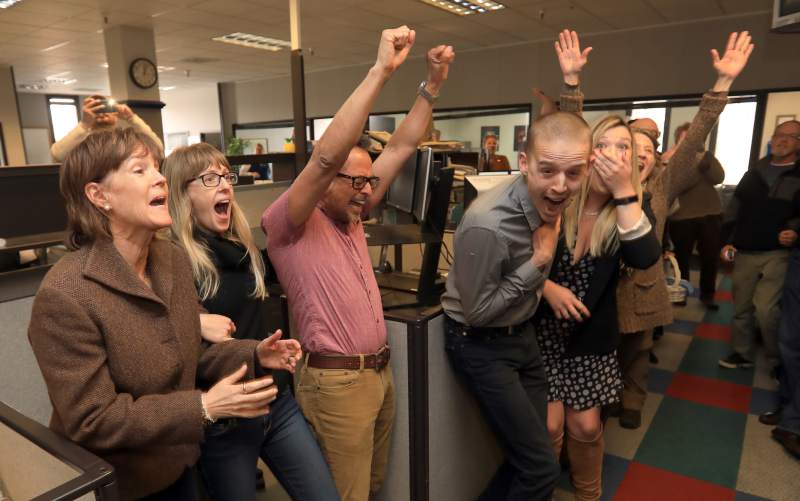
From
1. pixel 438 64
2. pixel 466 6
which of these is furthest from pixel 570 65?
pixel 466 6

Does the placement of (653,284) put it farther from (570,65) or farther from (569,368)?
(570,65)

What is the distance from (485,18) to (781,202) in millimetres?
4224

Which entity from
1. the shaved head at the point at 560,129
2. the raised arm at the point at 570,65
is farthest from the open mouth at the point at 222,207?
the raised arm at the point at 570,65

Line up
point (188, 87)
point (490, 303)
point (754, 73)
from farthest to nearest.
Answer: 1. point (188, 87)
2. point (754, 73)
3. point (490, 303)

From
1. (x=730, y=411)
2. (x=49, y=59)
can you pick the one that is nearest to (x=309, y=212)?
(x=730, y=411)

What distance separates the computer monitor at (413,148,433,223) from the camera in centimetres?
182

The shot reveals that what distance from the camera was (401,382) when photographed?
5.26 ft

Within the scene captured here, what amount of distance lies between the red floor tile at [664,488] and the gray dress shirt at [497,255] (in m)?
1.22

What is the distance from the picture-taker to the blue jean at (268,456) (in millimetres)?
1254

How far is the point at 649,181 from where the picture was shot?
2.27 m

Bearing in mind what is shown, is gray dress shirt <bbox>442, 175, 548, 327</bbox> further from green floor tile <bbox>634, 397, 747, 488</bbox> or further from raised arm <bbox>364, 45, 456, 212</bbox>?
green floor tile <bbox>634, 397, 747, 488</bbox>

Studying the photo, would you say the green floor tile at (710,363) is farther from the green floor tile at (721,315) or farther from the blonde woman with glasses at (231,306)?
the blonde woman with glasses at (231,306)

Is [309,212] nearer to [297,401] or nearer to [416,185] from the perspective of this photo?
[297,401]

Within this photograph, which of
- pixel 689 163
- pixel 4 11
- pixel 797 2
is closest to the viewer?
pixel 689 163
